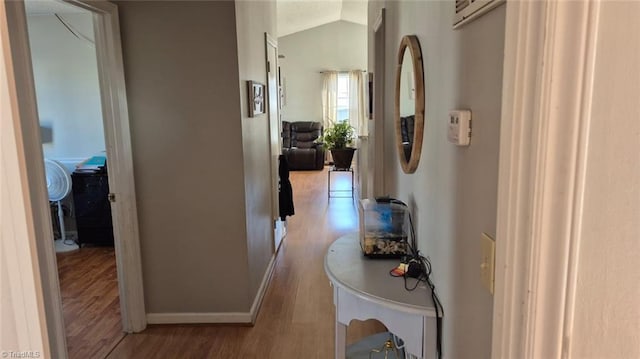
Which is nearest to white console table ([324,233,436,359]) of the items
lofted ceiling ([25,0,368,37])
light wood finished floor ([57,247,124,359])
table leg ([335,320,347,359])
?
table leg ([335,320,347,359])

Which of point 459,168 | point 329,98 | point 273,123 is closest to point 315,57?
point 329,98

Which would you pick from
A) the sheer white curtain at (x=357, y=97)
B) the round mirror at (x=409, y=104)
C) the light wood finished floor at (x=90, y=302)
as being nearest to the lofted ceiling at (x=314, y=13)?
the sheer white curtain at (x=357, y=97)

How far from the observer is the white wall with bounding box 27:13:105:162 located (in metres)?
4.75

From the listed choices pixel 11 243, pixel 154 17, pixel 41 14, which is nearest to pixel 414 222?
pixel 11 243

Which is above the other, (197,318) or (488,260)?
(488,260)

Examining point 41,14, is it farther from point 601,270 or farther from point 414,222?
point 601,270

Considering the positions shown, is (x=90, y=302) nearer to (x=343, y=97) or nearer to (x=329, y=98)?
(x=329, y=98)

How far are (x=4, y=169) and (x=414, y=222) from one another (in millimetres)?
1602

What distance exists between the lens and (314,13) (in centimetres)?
857

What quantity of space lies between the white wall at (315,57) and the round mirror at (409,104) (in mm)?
8181

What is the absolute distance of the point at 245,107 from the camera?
2906 millimetres

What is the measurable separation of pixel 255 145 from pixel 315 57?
742cm

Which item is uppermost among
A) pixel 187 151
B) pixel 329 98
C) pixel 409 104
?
pixel 329 98

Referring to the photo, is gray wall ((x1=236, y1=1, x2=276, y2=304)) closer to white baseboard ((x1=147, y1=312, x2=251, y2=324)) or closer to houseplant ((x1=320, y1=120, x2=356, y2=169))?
white baseboard ((x1=147, y1=312, x2=251, y2=324))
